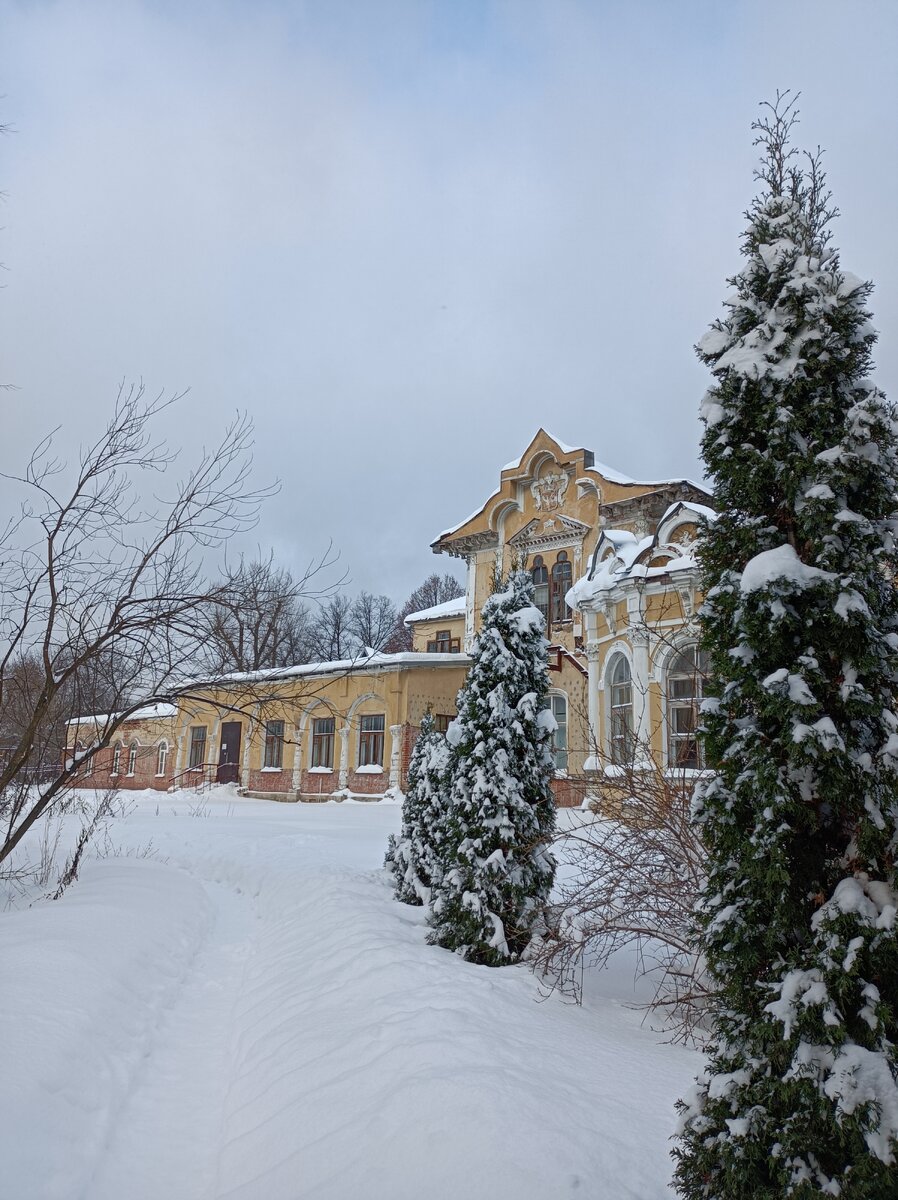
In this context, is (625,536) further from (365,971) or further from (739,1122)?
(739,1122)

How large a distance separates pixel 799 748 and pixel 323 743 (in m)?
26.4

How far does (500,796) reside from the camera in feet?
22.3

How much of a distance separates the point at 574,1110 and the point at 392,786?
72.8 feet

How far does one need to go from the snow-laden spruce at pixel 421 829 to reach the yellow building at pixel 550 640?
701cm

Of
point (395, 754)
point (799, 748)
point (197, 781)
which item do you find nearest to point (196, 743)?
point (197, 781)

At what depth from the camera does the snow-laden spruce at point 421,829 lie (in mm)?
9063

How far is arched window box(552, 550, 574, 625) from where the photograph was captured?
2445 cm

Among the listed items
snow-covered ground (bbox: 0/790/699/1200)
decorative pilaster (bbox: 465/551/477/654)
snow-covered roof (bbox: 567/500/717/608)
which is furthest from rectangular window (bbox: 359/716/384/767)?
snow-covered ground (bbox: 0/790/699/1200)

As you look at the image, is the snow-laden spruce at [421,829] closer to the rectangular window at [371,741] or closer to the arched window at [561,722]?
the arched window at [561,722]

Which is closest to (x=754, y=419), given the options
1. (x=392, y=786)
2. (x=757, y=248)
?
(x=757, y=248)

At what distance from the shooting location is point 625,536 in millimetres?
20125

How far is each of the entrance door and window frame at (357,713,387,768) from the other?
5.65 m

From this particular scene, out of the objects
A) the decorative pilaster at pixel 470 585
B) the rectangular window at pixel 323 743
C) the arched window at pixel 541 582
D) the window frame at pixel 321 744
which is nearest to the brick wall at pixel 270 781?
the window frame at pixel 321 744

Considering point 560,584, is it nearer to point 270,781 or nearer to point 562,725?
point 562,725
